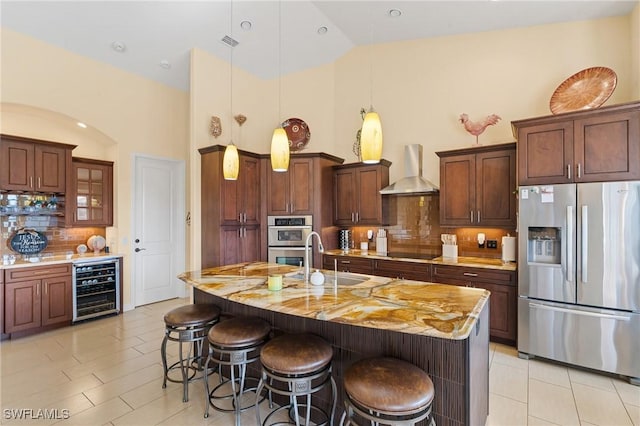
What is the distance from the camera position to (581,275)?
2889 mm

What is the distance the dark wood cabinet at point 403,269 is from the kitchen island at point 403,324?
5.24 feet

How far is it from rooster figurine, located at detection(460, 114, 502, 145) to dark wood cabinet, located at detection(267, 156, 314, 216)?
7.38ft

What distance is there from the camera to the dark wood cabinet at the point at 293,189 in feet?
15.6

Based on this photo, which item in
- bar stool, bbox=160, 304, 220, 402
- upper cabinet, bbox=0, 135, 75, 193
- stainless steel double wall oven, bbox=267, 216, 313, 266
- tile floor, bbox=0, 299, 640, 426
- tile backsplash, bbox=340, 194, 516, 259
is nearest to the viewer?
tile floor, bbox=0, 299, 640, 426

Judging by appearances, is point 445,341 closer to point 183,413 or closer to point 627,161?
point 183,413

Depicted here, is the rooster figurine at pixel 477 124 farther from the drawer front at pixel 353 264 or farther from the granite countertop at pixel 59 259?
the granite countertop at pixel 59 259

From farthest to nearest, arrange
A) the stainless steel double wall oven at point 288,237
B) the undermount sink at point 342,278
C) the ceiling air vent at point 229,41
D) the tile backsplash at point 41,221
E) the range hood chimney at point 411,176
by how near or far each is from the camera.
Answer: the stainless steel double wall oven at point 288,237 < the ceiling air vent at point 229,41 < the range hood chimney at point 411,176 < the tile backsplash at point 41,221 < the undermount sink at point 342,278

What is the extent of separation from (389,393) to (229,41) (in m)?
4.83

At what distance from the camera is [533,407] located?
2346 mm

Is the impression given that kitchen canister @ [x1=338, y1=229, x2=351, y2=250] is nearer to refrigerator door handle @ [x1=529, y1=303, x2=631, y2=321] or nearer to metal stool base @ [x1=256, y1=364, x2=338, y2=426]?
refrigerator door handle @ [x1=529, y1=303, x2=631, y2=321]

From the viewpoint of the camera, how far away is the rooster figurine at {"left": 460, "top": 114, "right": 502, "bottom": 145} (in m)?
3.87

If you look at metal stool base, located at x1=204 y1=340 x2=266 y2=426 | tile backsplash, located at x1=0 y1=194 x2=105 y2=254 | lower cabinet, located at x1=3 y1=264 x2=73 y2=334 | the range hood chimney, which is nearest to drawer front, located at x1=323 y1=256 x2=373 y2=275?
the range hood chimney

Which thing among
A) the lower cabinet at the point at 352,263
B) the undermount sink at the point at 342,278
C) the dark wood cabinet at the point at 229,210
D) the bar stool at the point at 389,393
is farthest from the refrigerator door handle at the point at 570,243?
the dark wood cabinet at the point at 229,210

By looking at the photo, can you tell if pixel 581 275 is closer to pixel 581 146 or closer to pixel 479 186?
pixel 581 146
